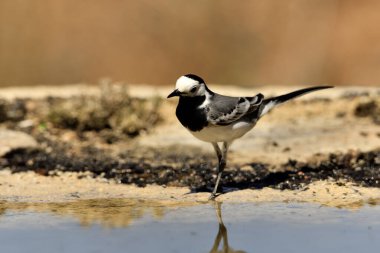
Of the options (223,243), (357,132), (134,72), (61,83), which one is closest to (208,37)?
(134,72)

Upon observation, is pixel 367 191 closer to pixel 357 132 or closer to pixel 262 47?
pixel 357 132

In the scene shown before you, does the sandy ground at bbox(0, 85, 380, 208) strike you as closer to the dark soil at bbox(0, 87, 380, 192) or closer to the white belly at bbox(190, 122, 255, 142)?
the dark soil at bbox(0, 87, 380, 192)

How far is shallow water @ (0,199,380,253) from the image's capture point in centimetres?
585

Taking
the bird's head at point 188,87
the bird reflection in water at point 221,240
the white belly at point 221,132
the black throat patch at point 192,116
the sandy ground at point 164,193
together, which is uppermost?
the bird's head at point 188,87

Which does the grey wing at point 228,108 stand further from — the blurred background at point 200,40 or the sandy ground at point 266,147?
the blurred background at point 200,40

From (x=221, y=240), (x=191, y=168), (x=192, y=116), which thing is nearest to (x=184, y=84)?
(x=192, y=116)

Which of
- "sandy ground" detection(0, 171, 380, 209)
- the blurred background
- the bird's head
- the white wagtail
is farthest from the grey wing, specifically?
the blurred background

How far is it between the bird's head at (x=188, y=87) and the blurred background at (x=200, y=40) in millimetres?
12874

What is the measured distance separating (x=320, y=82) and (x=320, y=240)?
1448 centimetres

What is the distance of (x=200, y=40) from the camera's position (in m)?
21.3

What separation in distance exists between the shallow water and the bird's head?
0.95 metres

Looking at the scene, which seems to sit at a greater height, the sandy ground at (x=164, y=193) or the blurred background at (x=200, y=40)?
the blurred background at (x=200, y=40)

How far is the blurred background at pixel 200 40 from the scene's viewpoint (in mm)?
20594

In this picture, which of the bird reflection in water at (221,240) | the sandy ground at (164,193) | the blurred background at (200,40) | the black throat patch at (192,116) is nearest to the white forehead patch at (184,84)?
the black throat patch at (192,116)
